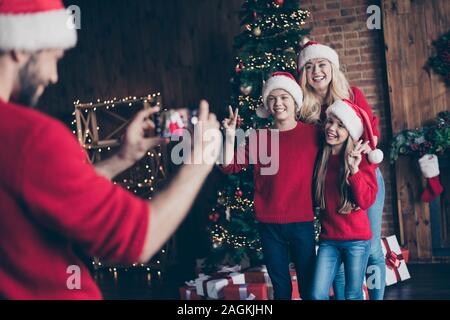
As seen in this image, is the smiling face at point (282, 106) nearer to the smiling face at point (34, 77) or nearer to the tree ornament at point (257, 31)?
the tree ornament at point (257, 31)

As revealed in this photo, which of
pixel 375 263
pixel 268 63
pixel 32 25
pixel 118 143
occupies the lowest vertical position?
pixel 375 263

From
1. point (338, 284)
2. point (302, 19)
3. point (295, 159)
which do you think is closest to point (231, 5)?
point (302, 19)

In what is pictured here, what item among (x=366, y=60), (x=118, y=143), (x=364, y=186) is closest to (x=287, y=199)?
(x=364, y=186)

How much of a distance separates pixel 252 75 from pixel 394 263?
5.70 ft

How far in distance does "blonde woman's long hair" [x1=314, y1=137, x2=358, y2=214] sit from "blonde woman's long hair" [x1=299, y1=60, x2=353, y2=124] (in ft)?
0.90

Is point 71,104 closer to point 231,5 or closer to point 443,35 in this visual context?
point 231,5

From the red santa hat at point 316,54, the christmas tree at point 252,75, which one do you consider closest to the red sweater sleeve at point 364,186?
A: the red santa hat at point 316,54

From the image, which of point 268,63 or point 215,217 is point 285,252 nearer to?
point 215,217

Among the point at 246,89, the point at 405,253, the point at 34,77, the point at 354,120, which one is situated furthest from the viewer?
the point at 405,253

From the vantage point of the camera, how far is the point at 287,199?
287cm

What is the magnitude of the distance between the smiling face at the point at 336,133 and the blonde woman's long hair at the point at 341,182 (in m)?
0.03

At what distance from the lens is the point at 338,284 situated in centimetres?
302

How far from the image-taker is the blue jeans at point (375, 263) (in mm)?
2986

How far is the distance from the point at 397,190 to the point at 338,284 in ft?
7.20
